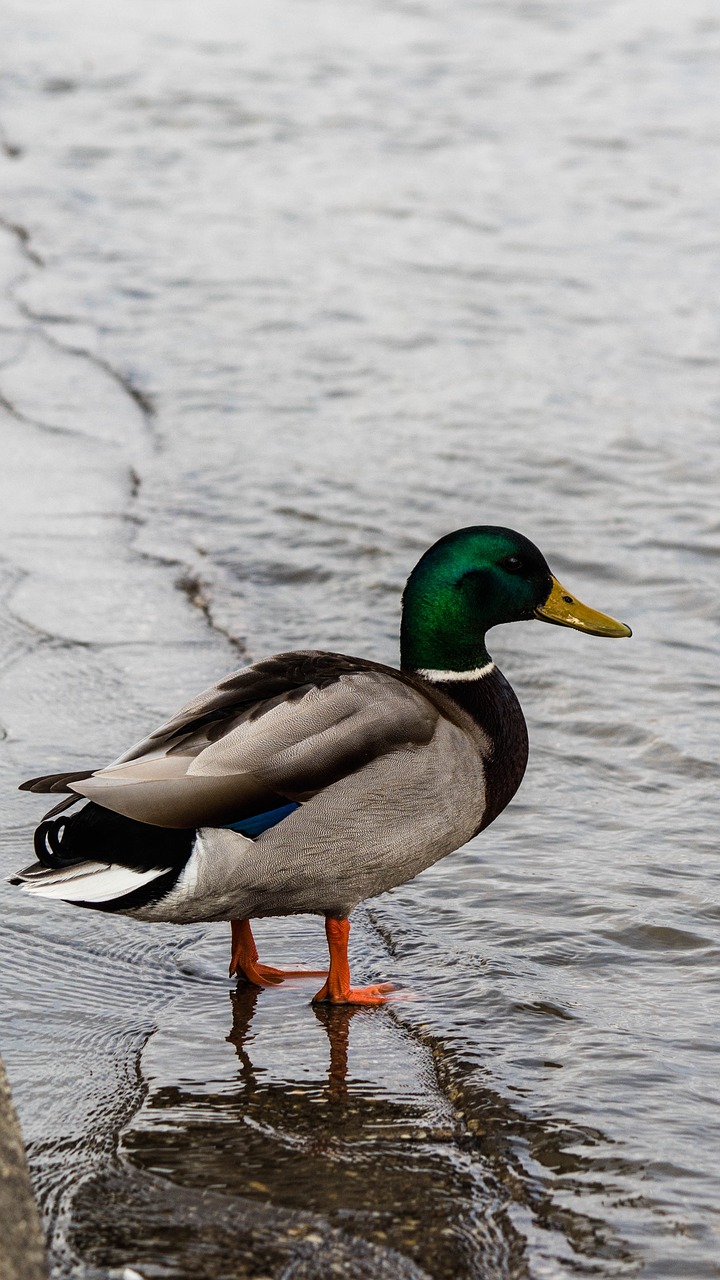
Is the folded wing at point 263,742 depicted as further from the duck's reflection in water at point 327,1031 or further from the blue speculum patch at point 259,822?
the duck's reflection in water at point 327,1031

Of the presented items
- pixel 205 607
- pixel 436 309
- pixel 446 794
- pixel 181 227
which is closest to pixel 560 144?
pixel 181 227

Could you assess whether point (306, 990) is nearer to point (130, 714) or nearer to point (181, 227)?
point (130, 714)

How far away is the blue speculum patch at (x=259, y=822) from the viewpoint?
329 centimetres

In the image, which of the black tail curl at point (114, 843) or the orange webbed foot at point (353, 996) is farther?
the orange webbed foot at point (353, 996)

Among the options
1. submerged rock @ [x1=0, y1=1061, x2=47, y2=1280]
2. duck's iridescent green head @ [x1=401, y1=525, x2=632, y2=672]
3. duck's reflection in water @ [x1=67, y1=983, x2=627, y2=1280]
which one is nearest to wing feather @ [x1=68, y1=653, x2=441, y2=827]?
duck's iridescent green head @ [x1=401, y1=525, x2=632, y2=672]

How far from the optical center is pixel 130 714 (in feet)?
16.2

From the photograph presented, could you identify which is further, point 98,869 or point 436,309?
point 436,309

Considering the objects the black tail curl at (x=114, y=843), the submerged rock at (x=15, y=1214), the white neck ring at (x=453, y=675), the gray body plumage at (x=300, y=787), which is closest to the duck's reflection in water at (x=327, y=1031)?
the gray body plumage at (x=300, y=787)

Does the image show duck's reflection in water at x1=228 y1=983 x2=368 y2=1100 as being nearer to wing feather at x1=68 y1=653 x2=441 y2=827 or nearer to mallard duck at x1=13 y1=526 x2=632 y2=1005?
mallard duck at x1=13 y1=526 x2=632 y2=1005

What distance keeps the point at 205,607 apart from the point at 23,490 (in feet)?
4.21

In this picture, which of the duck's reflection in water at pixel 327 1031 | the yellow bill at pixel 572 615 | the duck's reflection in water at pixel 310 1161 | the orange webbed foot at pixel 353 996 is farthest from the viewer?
the yellow bill at pixel 572 615

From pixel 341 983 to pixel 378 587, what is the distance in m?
2.85

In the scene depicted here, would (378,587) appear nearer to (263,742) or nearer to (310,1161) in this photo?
(263,742)

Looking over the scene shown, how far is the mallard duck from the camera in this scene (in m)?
3.20
